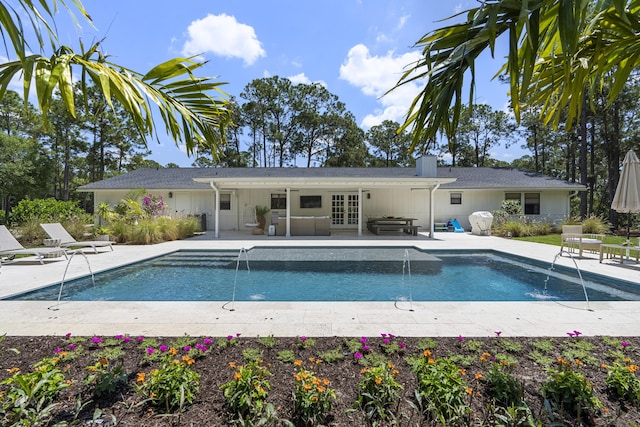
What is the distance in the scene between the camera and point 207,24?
6.55 meters

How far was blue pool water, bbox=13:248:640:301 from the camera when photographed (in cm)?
564

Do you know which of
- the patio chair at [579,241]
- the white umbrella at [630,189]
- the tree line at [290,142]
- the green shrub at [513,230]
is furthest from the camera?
the tree line at [290,142]

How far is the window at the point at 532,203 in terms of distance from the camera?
56.2ft

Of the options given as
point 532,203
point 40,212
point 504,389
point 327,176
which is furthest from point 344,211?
point 504,389

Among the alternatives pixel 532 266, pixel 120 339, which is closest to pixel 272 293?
pixel 120 339

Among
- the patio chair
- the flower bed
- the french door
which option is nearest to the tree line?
the french door

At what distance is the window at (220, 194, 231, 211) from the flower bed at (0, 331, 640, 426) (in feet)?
47.2

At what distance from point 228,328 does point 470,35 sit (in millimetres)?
3405

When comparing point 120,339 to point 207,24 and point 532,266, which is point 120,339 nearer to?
point 207,24

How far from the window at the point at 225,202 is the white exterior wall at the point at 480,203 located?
1106 centimetres

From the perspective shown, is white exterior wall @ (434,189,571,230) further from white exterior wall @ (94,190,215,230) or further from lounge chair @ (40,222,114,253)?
lounge chair @ (40,222,114,253)

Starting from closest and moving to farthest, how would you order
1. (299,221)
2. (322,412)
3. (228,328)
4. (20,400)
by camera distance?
(20,400) → (322,412) → (228,328) → (299,221)

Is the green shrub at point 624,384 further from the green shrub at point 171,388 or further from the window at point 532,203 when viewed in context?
the window at point 532,203

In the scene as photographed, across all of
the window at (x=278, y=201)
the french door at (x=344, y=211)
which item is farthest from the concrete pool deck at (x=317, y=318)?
the french door at (x=344, y=211)
